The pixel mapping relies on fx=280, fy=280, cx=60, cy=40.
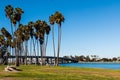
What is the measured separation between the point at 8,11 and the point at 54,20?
2064 cm

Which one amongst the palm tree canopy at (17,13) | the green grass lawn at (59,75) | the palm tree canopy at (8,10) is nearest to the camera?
the green grass lawn at (59,75)

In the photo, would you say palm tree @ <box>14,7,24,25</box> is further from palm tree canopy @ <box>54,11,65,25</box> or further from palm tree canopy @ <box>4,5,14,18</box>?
palm tree canopy @ <box>54,11,65,25</box>

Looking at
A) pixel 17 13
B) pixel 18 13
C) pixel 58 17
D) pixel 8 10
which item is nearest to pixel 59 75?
pixel 17 13

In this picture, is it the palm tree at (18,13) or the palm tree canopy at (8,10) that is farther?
the palm tree at (18,13)

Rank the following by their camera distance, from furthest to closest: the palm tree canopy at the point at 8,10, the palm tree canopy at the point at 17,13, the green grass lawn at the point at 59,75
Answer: the palm tree canopy at the point at 17,13 < the palm tree canopy at the point at 8,10 < the green grass lawn at the point at 59,75

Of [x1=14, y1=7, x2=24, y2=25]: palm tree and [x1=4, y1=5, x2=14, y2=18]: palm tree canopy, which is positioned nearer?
[x1=4, y1=5, x2=14, y2=18]: palm tree canopy

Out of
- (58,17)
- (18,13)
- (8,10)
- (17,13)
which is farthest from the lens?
(58,17)

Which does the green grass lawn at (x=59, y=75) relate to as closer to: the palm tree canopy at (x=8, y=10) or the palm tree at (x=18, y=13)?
the palm tree canopy at (x=8, y=10)

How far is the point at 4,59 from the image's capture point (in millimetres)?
167750

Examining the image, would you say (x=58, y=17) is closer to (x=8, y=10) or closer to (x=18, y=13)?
(x=18, y=13)

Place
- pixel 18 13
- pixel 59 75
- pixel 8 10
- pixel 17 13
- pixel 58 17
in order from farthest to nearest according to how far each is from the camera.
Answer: pixel 58 17 → pixel 18 13 → pixel 17 13 → pixel 8 10 → pixel 59 75

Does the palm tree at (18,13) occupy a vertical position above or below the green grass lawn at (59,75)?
above

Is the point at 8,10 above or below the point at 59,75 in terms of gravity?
above

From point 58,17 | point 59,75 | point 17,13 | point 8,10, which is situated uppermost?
point 8,10
